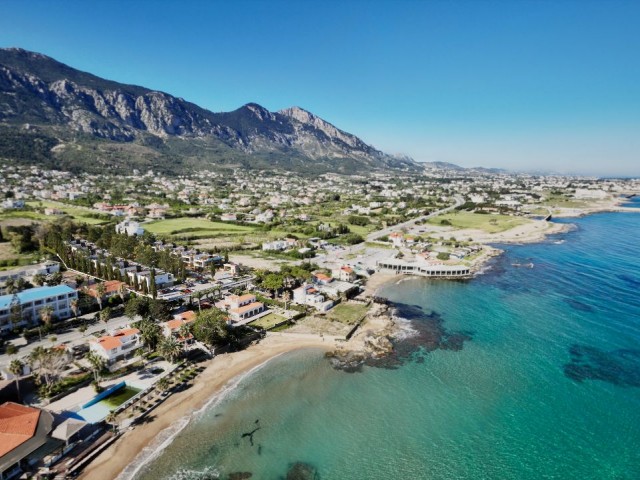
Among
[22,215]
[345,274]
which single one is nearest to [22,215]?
[22,215]

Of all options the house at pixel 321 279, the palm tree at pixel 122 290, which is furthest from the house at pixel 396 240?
the palm tree at pixel 122 290

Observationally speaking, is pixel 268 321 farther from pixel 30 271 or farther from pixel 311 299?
pixel 30 271

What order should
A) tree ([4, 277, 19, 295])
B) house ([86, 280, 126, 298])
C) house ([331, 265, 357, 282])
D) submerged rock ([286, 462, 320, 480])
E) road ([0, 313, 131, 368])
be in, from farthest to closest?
house ([331, 265, 357, 282]) → house ([86, 280, 126, 298]) → tree ([4, 277, 19, 295]) → road ([0, 313, 131, 368]) → submerged rock ([286, 462, 320, 480])

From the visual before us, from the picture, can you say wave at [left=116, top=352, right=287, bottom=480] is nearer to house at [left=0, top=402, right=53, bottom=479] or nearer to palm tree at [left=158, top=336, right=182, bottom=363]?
house at [left=0, top=402, right=53, bottom=479]

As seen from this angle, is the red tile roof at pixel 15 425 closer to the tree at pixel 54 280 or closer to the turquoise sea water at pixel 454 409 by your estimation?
the turquoise sea water at pixel 454 409

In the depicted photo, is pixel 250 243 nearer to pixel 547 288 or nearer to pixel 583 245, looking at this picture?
pixel 547 288

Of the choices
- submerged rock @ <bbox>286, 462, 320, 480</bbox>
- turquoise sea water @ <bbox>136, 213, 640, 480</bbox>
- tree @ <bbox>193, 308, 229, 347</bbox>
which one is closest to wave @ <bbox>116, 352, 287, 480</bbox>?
turquoise sea water @ <bbox>136, 213, 640, 480</bbox>

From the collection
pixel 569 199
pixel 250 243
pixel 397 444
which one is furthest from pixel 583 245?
pixel 569 199
